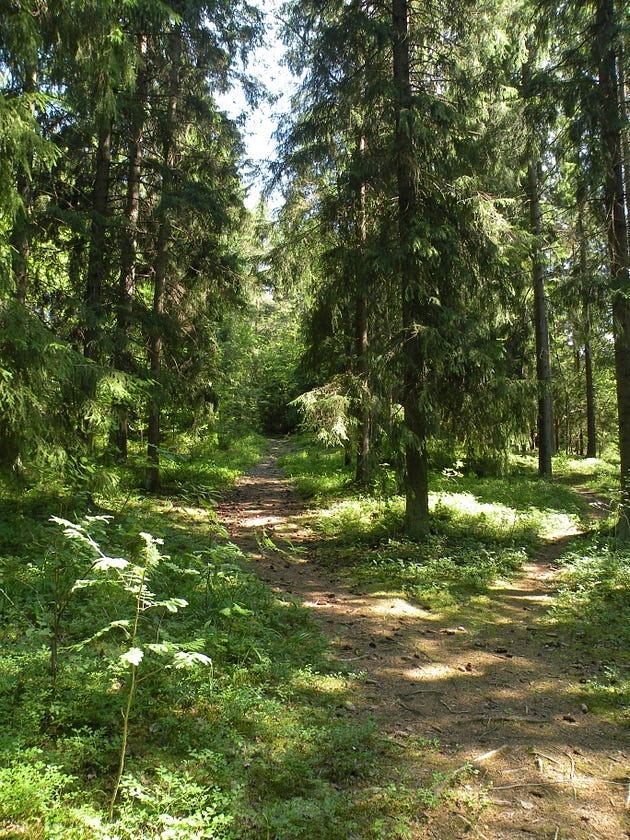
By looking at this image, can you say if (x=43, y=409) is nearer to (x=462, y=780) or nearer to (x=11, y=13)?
(x=11, y=13)

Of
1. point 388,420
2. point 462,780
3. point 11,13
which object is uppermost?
point 11,13

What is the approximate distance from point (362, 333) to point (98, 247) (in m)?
6.70

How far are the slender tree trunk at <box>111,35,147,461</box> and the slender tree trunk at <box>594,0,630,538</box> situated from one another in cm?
784

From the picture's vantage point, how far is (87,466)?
6.50 meters

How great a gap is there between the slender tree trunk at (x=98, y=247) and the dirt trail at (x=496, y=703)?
495 cm

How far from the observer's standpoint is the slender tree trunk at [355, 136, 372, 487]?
9203 mm

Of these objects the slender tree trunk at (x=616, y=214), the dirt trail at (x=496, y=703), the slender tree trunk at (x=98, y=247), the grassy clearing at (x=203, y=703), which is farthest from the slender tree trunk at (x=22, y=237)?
the slender tree trunk at (x=616, y=214)

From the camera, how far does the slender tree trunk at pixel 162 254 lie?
10.8m

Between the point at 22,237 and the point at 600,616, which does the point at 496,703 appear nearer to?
the point at 600,616

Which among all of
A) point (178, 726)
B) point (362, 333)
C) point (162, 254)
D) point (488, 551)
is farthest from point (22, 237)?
point (488, 551)

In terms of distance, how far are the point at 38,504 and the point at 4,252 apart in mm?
4663

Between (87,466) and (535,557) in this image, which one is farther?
(535,557)

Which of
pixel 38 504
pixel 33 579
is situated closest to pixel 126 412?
pixel 38 504

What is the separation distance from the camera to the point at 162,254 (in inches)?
487
